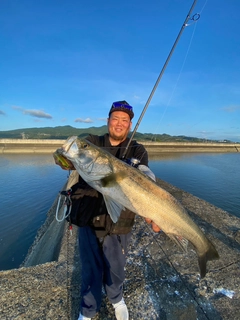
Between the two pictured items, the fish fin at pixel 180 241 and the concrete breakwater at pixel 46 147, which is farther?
the concrete breakwater at pixel 46 147

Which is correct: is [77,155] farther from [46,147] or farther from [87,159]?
[46,147]

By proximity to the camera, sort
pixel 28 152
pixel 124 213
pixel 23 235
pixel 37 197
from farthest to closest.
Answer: pixel 28 152 → pixel 37 197 → pixel 23 235 → pixel 124 213

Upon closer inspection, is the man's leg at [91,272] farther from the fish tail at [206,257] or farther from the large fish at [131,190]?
the fish tail at [206,257]

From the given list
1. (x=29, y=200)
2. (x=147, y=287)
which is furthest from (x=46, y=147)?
(x=147, y=287)

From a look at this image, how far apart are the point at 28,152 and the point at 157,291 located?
46.2 m

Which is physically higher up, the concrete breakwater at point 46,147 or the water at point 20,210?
the concrete breakwater at point 46,147

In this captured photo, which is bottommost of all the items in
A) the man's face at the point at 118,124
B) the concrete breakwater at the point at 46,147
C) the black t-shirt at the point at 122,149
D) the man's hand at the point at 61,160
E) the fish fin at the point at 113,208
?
the concrete breakwater at the point at 46,147

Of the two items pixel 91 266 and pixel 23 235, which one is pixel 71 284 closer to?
pixel 91 266

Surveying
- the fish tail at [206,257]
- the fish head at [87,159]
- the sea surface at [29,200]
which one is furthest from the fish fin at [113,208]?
the sea surface at [29,200]

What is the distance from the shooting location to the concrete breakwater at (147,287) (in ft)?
9.22

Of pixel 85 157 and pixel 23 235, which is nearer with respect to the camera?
pixel 85 157

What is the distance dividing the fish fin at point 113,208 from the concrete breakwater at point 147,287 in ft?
4.44

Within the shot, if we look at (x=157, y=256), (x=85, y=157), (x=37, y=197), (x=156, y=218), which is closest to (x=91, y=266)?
(x=156, y=218)

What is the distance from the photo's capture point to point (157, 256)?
13.5 feet
